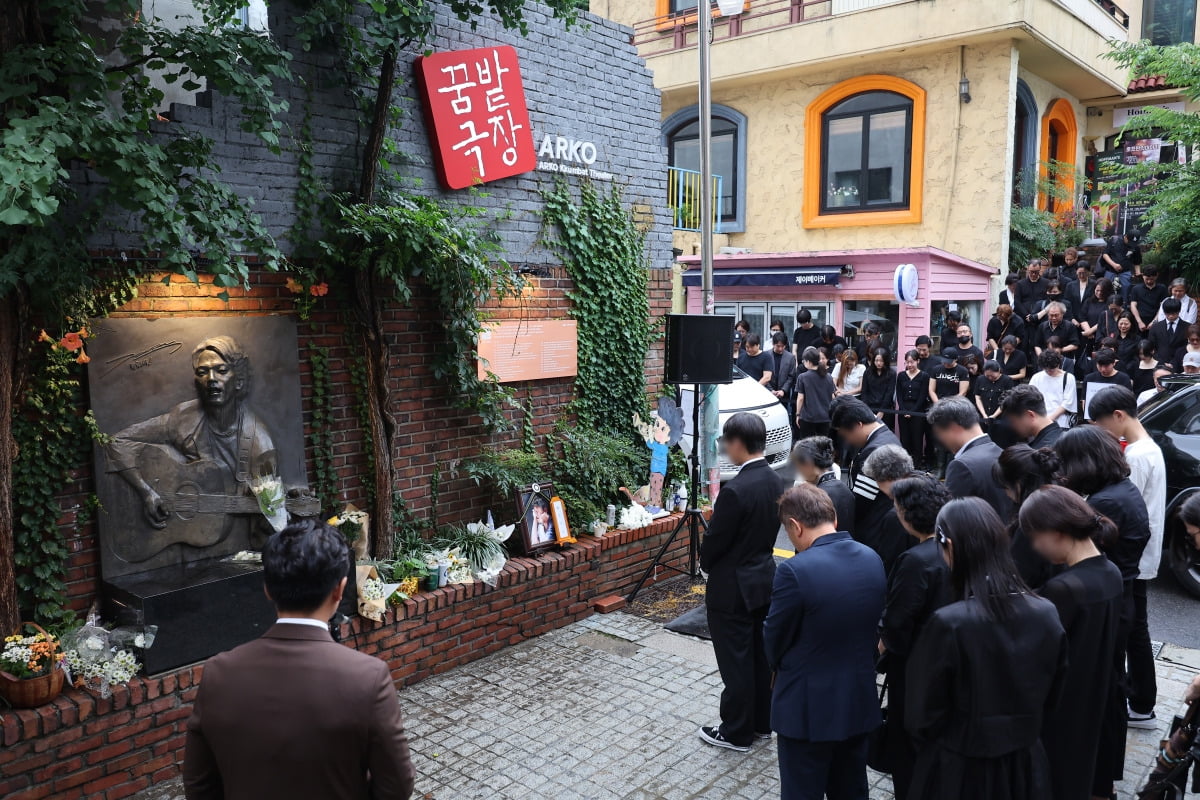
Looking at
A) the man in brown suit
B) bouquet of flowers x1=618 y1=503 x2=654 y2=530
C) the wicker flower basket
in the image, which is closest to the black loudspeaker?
bouquet of flowers x1=618 y1=503 x2=654 y2=530

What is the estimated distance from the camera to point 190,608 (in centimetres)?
503

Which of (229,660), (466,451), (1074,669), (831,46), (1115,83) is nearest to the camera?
(229,660)

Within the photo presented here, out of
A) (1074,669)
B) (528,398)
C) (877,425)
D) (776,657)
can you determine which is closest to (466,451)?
(528,398)

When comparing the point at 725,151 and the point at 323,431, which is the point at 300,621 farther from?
the point at 725,151

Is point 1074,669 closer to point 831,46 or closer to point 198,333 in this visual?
point 198,333

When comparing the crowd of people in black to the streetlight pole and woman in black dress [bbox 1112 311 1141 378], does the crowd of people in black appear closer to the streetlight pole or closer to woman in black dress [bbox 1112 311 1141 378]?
the streetlight pole

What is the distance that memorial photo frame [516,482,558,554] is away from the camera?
6.95 metres

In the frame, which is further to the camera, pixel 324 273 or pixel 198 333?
pixel 324 273

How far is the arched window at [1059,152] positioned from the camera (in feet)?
59.1

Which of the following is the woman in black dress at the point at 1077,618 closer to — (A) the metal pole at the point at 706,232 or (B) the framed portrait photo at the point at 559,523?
(B) the framed portrait photo at the point at 559,523

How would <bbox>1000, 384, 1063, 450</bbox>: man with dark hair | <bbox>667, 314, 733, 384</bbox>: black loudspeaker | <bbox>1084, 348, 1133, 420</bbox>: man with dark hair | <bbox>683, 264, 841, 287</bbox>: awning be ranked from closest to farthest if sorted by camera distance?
1. <bbox>1000, 384, 1063, 450</bbox>: man with dark hair
2. <bbox>667, 314, 733, 384</bbox>: black loudspeaker
3. <bbox>1084, 348, 1133, 420</bbox>: man with dark hair
4. <bbox>683, 264, 841, 287</bbox>: awning

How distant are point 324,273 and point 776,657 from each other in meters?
3.93

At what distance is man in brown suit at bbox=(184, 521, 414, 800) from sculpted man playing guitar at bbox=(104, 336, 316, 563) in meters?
3.10

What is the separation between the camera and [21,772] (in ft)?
13.8
